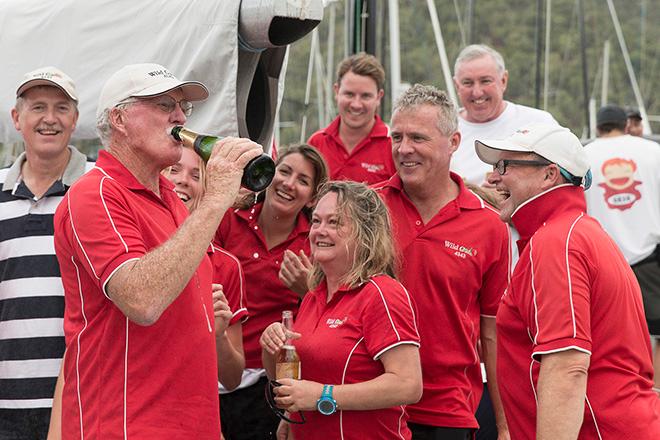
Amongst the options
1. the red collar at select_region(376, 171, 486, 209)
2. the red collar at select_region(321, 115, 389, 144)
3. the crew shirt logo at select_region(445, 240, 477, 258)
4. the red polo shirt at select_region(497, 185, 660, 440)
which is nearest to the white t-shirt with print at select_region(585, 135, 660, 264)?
the red collar at select_region(321, 115, 389, 144)

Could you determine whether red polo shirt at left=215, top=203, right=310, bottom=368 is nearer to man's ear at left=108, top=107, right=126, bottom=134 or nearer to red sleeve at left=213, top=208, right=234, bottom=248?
red sleeve at left=213, top=208, right=234, bottom=248

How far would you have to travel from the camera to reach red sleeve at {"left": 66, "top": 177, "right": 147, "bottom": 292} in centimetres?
306

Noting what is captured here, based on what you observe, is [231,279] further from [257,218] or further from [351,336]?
[351,336]

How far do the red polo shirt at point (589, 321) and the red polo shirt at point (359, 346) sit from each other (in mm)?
510

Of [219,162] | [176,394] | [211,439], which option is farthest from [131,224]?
[211,439]

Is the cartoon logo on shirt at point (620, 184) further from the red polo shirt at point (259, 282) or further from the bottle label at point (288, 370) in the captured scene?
the bottle label at point (288, 370)

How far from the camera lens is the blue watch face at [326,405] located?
385 centimetres

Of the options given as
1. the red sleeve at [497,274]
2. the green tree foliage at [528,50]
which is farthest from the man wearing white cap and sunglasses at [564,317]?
the green tree foliage at [528,50]

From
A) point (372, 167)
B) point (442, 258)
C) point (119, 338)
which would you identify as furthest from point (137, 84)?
point (372, 167)

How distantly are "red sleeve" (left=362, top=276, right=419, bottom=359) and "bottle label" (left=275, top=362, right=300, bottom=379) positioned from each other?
0.30 metres

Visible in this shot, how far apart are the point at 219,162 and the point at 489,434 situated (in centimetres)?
276

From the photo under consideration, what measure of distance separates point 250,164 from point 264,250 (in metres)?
1.69

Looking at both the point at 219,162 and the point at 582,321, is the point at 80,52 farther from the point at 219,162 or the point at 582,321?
the point at 582,321

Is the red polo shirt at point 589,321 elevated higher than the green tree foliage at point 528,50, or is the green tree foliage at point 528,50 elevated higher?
the green tree foliage at point 528,50
